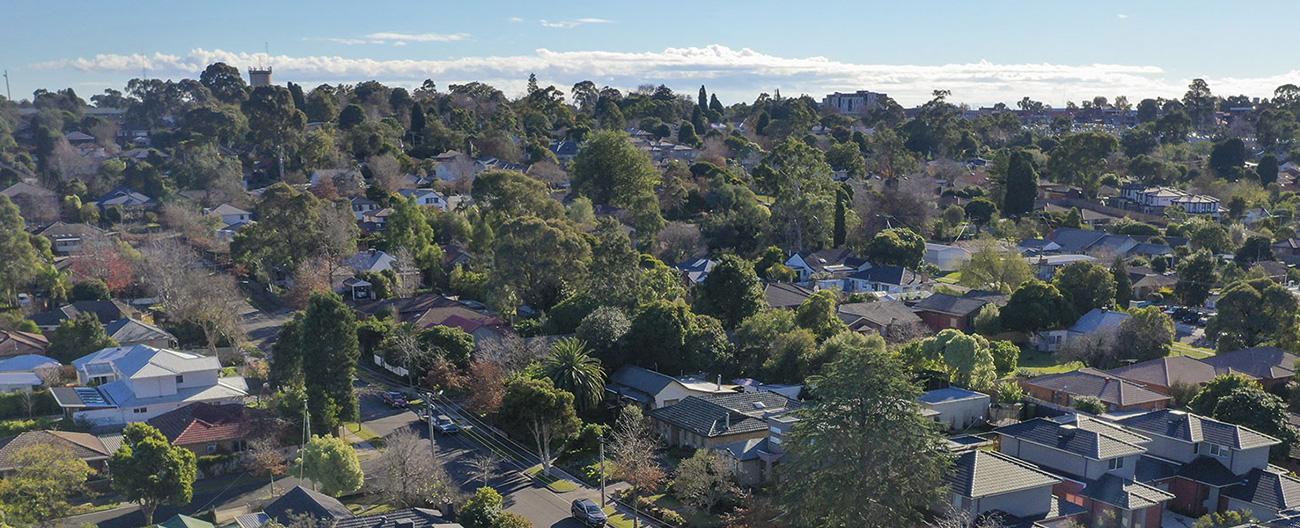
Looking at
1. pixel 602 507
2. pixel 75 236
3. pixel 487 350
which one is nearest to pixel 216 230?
pixel 75 236

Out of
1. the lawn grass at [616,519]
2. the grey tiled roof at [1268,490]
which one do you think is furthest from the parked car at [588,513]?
the grey tiled roof at [1268,490]

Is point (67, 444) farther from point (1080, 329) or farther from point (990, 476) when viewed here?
point (1080, 329)

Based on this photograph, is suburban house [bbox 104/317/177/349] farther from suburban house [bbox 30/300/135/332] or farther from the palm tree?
the palm tree

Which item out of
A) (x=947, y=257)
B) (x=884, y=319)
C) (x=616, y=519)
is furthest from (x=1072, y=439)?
(x=947, y=257)

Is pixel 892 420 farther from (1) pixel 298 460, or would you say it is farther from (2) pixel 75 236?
(2) pixel 75 236

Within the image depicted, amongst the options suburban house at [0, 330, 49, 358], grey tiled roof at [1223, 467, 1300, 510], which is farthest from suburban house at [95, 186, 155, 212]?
grey tiled roof at [1223, 467, 1300, 510]

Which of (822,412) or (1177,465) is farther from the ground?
(822,412)
